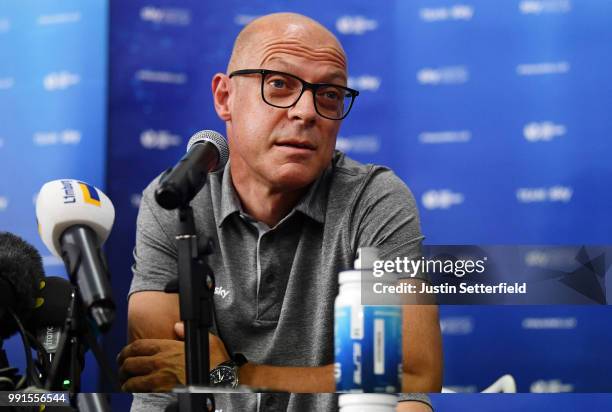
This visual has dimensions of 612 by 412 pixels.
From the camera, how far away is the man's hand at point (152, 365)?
2.16m

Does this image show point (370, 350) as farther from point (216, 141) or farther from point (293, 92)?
point (293, 92)

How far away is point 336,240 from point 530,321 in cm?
58

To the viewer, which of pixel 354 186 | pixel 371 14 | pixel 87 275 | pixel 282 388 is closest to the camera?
pixel 87 275

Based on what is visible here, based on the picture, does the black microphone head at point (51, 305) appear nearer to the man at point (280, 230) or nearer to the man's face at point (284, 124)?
the man at point (280, 230)

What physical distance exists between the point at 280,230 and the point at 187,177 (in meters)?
0.94

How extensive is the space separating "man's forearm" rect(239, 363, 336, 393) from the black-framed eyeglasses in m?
0.63

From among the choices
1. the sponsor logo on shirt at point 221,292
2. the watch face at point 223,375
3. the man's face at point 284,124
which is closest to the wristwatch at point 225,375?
the watch face at point 223,375

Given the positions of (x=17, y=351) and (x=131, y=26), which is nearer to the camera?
(x=17, y=351)

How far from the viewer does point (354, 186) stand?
2.34m

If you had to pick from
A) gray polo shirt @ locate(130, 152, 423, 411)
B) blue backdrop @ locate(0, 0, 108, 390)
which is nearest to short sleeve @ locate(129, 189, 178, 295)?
gray polo shirt @ locate(130, 152, 423, 411)

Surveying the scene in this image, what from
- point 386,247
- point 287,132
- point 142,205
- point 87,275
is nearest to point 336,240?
point 386,247

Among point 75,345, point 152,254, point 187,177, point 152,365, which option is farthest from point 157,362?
point 187,177

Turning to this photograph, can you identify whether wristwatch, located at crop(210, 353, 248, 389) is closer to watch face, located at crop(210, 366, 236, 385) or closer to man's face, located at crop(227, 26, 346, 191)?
watch face, located at crop(210, 366, 236, 385)

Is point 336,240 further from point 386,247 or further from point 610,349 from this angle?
point 610,349
